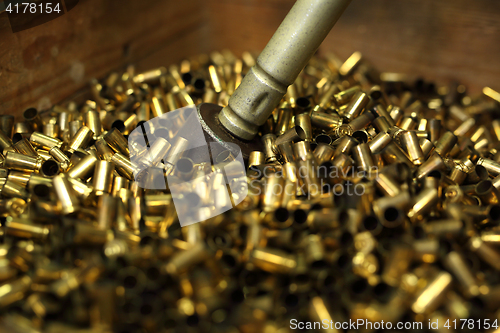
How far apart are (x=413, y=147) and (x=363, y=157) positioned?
0.39m

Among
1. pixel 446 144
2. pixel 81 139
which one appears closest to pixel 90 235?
pixel 81 139

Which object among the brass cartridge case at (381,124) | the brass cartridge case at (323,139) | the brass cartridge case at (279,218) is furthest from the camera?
the brass cartridge case at (381,124)

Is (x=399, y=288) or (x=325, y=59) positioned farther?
(x=325, y=59)

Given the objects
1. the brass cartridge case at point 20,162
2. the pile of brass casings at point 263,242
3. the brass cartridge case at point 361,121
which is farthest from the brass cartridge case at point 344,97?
the brass cartridge case at point 20,162

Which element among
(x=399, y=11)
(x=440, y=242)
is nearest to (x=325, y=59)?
(x=399, y=11)

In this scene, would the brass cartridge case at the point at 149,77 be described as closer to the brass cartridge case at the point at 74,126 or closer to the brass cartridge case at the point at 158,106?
the brass cartridge case at the point at 158,106

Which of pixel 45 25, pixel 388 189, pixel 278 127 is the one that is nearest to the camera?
pixel 388 189

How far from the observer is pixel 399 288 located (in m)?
1.55

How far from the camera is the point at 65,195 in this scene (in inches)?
68.0

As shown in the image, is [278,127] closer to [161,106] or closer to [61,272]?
[161,106]

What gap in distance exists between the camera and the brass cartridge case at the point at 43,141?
7.59 ft

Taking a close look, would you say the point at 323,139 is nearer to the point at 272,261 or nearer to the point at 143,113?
the point at 272,261

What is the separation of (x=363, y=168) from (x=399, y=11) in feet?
6.89

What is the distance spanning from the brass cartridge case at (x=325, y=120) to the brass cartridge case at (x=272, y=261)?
3.53 feet
